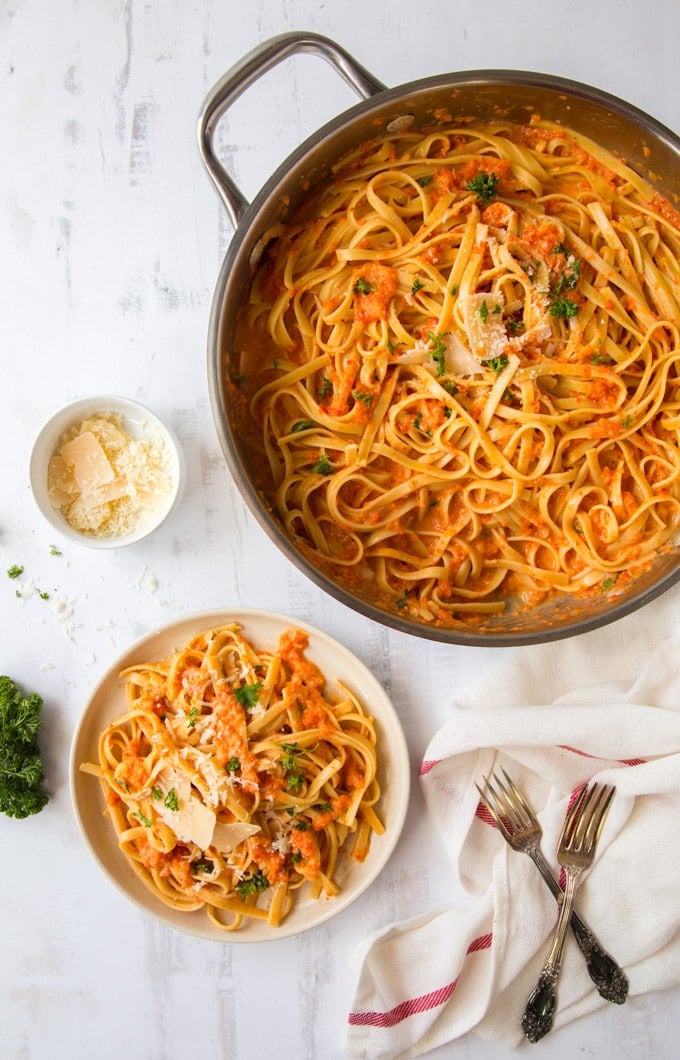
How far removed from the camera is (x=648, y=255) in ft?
11.2

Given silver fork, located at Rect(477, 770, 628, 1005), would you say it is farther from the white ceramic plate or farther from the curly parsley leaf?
the curly parsley leaf

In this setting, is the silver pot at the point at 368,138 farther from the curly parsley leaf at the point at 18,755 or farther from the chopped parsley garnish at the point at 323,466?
the curly parsley leaf at the point at 18,755

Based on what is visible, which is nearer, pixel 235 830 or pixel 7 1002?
pixel 235 830

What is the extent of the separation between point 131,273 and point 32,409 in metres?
0.70

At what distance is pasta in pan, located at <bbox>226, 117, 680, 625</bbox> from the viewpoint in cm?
332

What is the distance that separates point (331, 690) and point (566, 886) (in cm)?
125

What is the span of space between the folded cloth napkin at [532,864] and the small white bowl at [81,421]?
142cm

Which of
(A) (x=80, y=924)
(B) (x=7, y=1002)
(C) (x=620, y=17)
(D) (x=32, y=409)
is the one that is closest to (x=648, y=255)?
(C) (x=620, y=17)

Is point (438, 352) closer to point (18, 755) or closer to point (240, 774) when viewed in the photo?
point (240, 774)

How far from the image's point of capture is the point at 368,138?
10.9 ft

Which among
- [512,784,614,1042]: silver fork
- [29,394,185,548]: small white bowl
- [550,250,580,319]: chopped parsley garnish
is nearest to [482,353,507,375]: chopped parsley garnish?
[550,250,580,319]: chopped parsley garnish

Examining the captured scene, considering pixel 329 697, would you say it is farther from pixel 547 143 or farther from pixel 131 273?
pixel 547 143

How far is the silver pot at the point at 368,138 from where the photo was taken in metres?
2.97

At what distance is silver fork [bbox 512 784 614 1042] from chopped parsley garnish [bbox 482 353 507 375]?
179 cm
